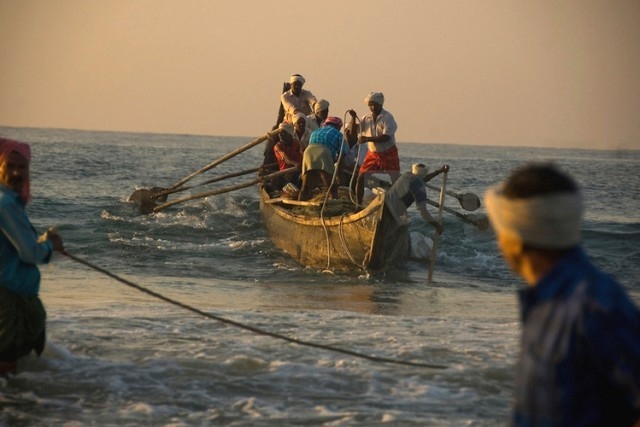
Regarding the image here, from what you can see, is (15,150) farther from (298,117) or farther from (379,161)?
(298,117)

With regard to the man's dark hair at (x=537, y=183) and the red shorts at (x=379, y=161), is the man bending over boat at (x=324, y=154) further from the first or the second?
the man's dark hair at (x=537, y=183)

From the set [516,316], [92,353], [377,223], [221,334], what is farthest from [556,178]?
[377,223]

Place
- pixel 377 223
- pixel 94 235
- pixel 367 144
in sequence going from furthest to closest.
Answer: pixel 94 235, pixel 367 144, pixel 377 223

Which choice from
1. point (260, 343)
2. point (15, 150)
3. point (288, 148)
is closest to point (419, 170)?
point (288, 148)

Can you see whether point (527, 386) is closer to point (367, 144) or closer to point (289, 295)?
point (289, 295)

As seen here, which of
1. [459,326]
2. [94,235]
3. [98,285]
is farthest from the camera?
[94,235]

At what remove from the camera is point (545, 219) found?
2676 millimetres

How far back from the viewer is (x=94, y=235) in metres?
19.2

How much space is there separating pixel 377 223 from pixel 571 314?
33.9ft

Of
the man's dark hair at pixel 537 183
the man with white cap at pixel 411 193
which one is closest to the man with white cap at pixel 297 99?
the man with white cap at pixel 411 193

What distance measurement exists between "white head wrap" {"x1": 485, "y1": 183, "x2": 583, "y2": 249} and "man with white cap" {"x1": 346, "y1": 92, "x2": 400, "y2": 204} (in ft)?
35.7

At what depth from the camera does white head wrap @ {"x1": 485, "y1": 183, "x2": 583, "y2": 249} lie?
8.75 feet

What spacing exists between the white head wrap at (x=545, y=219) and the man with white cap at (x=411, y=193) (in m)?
9.49

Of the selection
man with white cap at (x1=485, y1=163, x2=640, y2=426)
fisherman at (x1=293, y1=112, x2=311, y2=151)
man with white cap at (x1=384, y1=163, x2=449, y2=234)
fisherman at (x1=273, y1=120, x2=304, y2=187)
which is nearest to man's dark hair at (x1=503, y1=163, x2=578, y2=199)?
man with white cap at (x1=485, y1=163, x2=640, y2=426)
